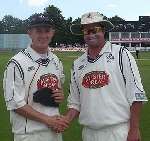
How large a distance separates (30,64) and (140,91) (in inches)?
43.5

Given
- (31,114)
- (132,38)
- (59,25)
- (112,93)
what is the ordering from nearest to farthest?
(31,114) < (112,93) < (59,25) < (132,38)

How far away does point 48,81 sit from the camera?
513 centimetres

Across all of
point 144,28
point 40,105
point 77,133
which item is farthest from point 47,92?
point 144,28

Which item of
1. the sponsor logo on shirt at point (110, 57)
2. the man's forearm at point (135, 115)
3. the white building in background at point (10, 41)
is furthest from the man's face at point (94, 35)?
the white building in background at point (10, 41)

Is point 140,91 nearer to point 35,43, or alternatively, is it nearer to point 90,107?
point 90,107

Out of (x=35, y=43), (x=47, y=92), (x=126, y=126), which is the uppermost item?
(x=35, y=43)

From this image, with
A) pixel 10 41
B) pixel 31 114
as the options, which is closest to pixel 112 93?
pixel 31 114

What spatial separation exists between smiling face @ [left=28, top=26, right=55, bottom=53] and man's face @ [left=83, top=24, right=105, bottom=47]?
0.37 meters

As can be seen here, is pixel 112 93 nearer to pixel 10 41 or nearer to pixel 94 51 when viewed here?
pixel 94 51

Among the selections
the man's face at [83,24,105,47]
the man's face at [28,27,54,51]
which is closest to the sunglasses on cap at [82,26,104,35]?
the man's face at [83,24,105,47]

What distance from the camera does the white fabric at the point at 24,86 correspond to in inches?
196

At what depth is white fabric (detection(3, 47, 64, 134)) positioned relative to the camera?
4.98 m

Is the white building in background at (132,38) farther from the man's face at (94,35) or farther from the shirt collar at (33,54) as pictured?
the shirt collar at (33,54)

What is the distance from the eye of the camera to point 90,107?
17.0ft
